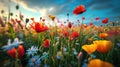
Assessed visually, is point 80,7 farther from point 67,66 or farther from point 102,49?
point 102,49

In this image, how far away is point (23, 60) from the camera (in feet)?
6.70

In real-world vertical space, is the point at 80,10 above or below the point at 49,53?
above

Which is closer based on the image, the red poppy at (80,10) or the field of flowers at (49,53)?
the field of flowers at (49,53)

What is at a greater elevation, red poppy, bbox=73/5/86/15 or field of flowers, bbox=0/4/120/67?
red poppy, bbox=73/5/86/15

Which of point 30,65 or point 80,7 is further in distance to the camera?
point 80,7

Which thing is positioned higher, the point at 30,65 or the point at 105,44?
the point at 105,44

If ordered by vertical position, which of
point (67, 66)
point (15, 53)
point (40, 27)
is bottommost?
point (67, 66)

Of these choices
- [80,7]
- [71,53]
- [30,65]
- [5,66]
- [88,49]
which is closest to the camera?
[88,49]

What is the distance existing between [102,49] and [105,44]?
4 cm

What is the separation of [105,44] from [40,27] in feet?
3.14

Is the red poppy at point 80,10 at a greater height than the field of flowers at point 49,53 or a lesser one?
greater

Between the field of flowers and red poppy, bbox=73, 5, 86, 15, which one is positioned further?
red poppy, bbox=73, 5, 86, 15

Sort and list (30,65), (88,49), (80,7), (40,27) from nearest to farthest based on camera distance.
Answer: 1. (88,49)
2. (30,65)
3. (40,27)
4. (80,7)

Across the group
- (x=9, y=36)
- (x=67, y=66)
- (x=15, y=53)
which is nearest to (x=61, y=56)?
(x=67, y=66)
